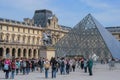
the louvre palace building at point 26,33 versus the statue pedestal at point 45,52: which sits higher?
the louvre palace building at point 26,33

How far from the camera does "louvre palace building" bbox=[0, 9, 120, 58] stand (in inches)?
3093

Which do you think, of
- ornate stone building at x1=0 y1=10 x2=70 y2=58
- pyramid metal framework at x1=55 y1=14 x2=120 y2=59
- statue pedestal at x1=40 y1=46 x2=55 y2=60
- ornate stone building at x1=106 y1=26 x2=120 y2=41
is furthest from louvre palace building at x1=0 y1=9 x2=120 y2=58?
statue pedestal at x1=40 y1=46 x2=55 y2=60

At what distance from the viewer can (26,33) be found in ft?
292

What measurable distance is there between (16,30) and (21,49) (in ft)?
15.9

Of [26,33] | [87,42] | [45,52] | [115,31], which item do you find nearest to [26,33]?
[26,33]

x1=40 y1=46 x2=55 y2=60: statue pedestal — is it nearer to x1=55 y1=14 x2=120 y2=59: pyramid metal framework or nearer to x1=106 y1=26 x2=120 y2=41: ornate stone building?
x1=55 y1=14 x2=120 y2=59: pyramid metal framework

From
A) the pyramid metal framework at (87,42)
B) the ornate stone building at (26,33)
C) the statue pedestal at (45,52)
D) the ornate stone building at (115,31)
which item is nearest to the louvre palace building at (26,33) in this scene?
the ornate stone building at (26,33)

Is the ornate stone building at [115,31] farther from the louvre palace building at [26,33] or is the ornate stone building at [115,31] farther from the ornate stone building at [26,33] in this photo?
the ornate stone building at [26,33]

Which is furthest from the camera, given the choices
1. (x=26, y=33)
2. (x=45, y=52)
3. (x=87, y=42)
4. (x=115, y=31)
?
(x=115, y=31)

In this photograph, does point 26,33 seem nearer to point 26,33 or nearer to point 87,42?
point 26,33

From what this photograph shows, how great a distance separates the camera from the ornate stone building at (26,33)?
258ft

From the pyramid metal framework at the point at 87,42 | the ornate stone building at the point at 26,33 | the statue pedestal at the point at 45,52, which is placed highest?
the ornate stone building at the point at 26,33

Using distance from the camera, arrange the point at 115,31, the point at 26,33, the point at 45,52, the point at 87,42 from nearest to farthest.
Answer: the point at 45,52 < the point at 87,42 < the point at 26,33 < the point at 115,31

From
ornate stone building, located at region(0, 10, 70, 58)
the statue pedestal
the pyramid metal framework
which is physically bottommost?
the statue pedestal
